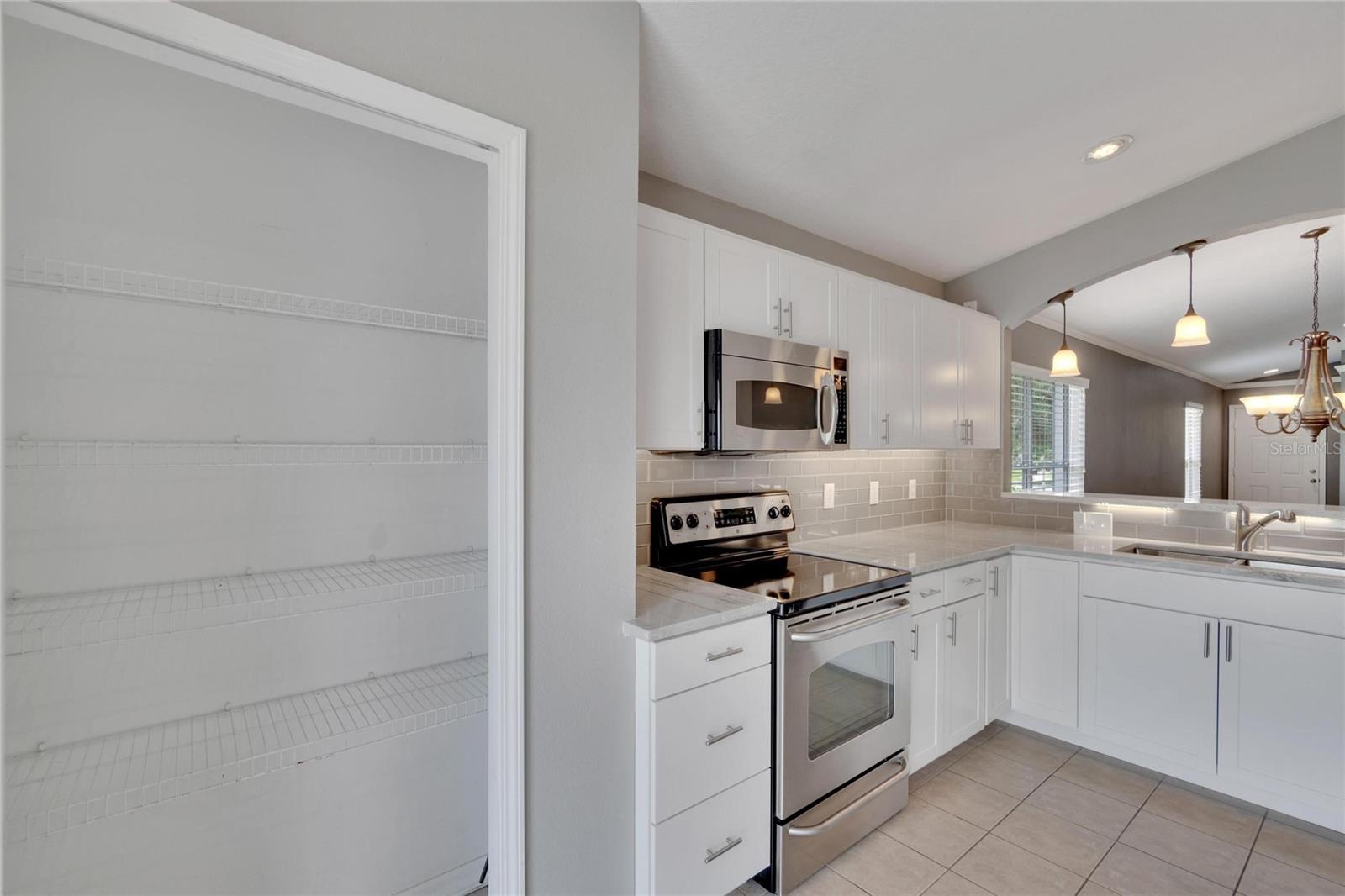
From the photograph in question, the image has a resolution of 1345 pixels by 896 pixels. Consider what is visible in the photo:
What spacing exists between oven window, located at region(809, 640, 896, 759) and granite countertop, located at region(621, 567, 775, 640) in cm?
39

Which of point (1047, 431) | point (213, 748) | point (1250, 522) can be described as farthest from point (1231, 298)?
point (213, 748)

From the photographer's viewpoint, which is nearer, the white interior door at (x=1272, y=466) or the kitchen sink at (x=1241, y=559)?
the kitchen sink at (x=1241, y=559)

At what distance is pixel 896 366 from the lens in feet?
9.92

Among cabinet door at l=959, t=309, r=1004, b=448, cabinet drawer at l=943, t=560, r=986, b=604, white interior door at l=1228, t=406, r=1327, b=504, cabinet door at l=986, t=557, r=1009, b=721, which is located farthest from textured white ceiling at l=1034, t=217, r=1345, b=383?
cabinet drawer at l=943, t=560, r=986, b=604

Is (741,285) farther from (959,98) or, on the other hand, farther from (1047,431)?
(1047,431)

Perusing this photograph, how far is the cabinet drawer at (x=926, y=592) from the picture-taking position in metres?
2.48

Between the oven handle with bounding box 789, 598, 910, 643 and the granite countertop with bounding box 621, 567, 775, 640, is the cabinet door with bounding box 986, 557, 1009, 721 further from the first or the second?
the granite countertop with bounding box 621, 567, 775, 640

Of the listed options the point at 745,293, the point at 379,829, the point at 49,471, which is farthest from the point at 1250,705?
the point at 49,471

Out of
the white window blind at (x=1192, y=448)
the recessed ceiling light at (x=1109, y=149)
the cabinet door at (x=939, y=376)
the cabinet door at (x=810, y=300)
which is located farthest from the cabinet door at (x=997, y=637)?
the white window blind at (x=1192, y=448)

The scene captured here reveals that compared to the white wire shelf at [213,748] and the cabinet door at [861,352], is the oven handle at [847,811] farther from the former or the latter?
the cabinet door at [861,352]

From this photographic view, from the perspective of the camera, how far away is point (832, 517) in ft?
10.6

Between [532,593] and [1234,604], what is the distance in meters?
2.88

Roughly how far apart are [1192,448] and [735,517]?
352 inches

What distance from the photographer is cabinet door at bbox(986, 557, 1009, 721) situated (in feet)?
9.72
